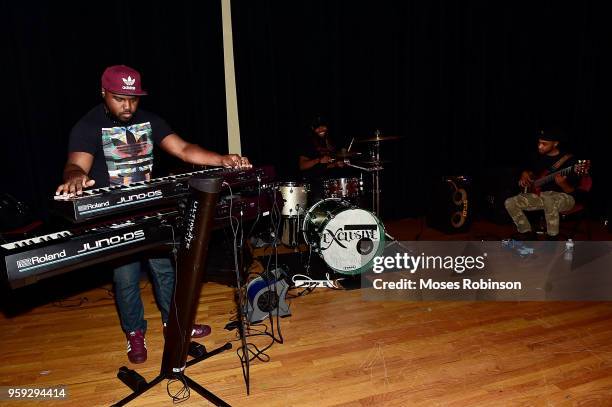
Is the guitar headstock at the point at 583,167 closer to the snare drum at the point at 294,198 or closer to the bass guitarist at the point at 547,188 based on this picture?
the bass guitarist at the point at 547,188

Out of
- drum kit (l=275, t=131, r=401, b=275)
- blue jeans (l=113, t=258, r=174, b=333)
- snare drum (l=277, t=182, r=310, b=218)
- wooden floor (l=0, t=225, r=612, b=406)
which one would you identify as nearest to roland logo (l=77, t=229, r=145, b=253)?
blue jeans (l=113, t=258, r=174, b=333)

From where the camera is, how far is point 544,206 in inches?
183

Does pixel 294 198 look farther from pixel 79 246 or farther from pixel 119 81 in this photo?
pixel 79 246

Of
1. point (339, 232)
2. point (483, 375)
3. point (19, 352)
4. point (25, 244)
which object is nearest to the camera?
point (25, 244)

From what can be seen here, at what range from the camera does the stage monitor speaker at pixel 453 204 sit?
5270 millimetres

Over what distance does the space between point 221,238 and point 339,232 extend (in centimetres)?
150

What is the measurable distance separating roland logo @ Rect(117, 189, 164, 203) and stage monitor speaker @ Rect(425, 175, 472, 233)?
4170mm

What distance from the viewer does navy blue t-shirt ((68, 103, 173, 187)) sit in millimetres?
2311

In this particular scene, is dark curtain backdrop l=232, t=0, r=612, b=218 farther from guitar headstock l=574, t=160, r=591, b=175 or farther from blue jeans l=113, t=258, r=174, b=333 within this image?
blue jeans l=113, t=258, r=174, b=333

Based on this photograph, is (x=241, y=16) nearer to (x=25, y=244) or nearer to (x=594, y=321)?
(x=25, y=244)

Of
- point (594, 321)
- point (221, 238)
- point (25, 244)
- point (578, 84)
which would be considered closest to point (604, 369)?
point (594, 321)

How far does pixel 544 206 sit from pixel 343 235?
234cm

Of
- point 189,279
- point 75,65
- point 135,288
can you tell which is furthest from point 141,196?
point 75,65

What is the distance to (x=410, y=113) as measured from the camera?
5.95m
